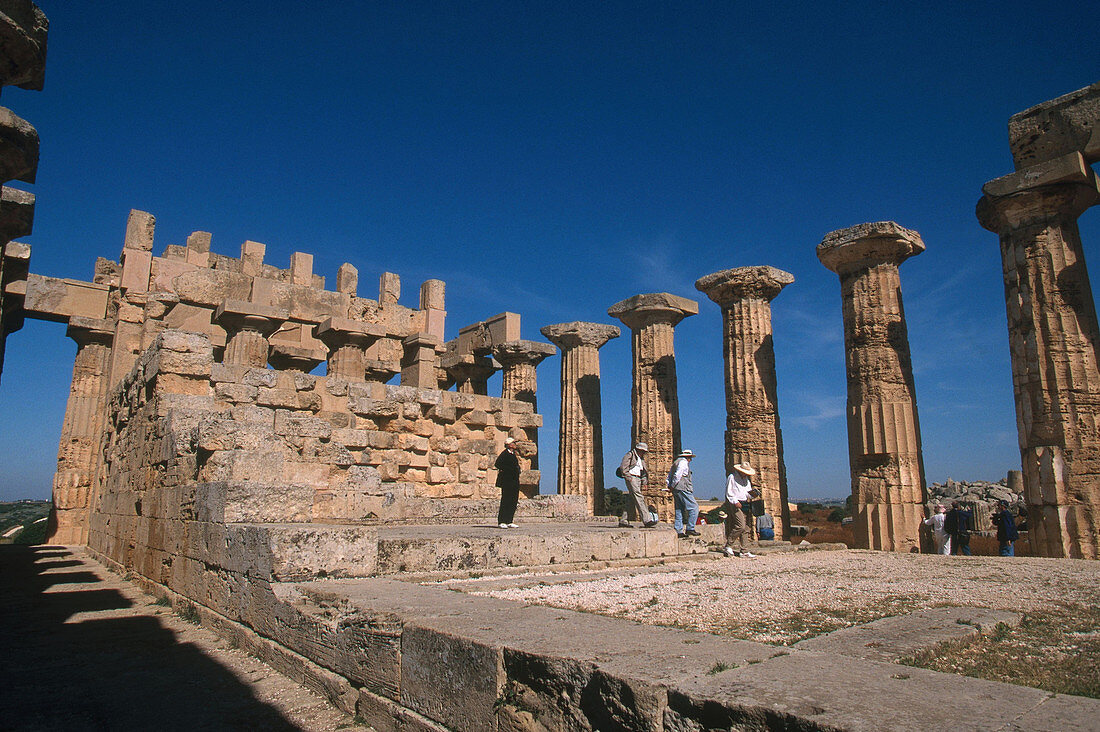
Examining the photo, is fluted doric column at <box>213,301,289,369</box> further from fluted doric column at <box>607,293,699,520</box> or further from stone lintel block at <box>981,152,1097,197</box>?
stone lintel block at <box>981,152,1097,197</box>

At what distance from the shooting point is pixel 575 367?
1923 centimetres

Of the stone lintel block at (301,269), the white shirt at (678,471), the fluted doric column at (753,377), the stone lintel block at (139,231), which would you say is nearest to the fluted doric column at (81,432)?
the stone lintel block at (139,231)

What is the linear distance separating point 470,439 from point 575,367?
23.8ft

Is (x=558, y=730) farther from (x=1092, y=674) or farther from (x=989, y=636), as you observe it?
(x=989, y=636)

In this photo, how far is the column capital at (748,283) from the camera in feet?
52.1

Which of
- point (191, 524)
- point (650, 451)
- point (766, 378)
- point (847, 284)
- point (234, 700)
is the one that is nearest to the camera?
point (234, 700)

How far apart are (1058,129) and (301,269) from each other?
16847 millimetres

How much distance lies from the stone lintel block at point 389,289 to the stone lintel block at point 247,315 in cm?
378

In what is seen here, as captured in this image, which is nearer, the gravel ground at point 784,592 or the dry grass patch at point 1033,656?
the dry grass patch at point 1033,656

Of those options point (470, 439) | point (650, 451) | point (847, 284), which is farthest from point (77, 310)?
point (847, 284)

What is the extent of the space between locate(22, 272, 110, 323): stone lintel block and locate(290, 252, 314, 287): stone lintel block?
4913mm

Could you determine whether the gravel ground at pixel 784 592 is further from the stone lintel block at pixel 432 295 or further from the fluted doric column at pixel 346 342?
the stone lintel block at pixel 432 295

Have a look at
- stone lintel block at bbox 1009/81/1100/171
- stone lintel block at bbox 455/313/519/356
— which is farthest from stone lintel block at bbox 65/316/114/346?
stone lintel block at bbox 1009/81/1100/171

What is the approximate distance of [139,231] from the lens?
53.1 feet
